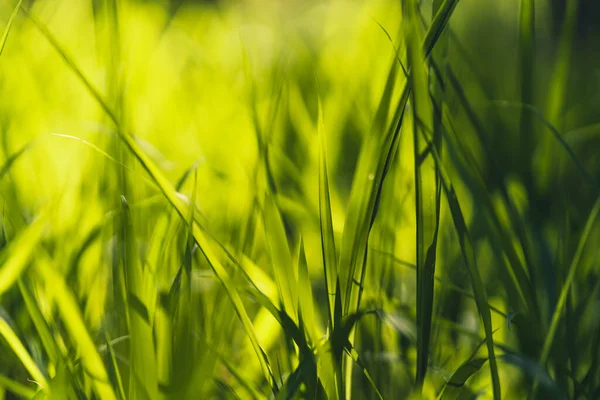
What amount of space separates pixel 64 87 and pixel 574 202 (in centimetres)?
91

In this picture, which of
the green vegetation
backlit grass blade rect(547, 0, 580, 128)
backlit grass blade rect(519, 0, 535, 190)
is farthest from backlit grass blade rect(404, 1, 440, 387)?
backlit grass blade rect(547, 0, 580, 128)

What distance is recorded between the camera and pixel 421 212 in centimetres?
36

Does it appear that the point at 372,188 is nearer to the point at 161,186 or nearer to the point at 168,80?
the point at 161,186

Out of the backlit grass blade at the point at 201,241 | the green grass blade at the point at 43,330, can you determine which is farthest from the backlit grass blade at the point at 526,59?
the green grass blade at the point at 43,330

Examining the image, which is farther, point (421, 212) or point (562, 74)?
point (562, 74)

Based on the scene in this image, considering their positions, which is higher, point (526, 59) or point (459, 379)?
point (526, 59)

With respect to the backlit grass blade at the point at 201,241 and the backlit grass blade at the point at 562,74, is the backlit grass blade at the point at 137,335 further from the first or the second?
the backlit grass blade at the point at 562,74

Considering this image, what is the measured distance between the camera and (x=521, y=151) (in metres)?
0.55

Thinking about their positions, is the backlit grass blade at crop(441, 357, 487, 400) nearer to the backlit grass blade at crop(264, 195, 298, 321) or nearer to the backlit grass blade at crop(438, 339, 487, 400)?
the backlit grass blade at crop(438, 339, 487, 400)

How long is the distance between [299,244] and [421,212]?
0.29ft

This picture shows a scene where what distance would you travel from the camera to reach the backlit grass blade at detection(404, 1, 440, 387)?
334 millimetres

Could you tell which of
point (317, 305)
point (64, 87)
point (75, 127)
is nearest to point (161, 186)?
point (317, 305)

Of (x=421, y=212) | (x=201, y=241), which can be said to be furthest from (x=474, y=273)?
(x=201, y=241)

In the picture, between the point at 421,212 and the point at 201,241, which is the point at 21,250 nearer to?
the point at 201,241
